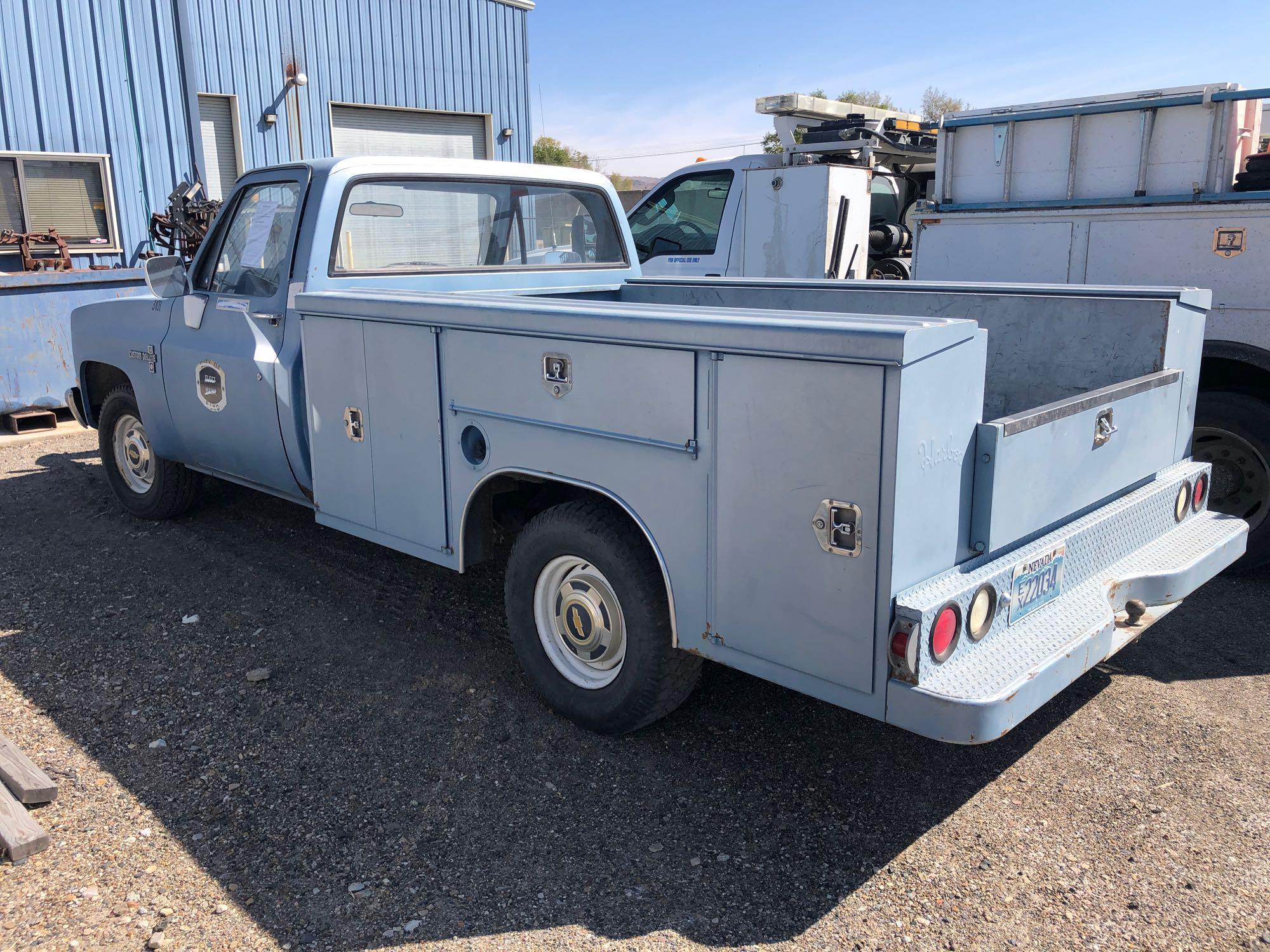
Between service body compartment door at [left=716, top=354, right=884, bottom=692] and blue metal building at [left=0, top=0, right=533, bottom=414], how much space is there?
7.99 metres

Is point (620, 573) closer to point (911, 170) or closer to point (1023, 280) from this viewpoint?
point (1023, 280)

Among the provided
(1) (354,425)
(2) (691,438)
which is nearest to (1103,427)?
(2) (691,438)

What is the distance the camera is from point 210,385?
15.7 ft

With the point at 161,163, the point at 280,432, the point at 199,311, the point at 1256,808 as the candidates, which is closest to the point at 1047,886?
the point at 1256,808

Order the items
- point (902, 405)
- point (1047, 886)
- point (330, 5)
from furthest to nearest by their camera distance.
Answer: point (330, 5) < point (1047, 886) < point (902, 405)

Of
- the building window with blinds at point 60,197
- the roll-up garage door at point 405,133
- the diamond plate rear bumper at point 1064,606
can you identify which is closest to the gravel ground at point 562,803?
the diamond plate rear bumper at point 1064,606

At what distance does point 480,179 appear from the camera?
486 cm

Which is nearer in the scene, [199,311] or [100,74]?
[199,311]

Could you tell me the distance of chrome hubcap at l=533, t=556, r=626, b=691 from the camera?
338cm

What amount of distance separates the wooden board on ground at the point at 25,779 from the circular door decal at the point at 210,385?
75.3 inches

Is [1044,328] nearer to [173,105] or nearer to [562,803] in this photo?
[562,803]

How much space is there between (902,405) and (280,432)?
9.74 ft

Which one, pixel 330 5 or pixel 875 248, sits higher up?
pixel 330 5

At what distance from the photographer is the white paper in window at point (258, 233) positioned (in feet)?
15.3
